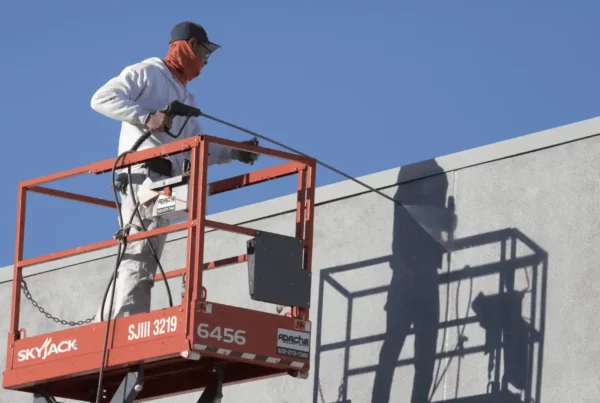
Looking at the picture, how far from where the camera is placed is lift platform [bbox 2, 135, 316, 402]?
→ 33.8 feet

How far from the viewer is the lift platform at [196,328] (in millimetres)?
10305

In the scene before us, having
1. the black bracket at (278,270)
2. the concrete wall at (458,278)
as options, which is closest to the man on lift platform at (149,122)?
the black bracket at (278,270)

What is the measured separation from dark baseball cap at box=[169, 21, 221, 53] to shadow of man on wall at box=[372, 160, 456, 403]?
76.6 inches

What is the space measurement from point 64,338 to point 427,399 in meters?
2.82

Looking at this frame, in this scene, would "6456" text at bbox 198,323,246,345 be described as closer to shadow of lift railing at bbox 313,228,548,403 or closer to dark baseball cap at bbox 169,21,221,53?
shadow of lift railing at bbox 313,228,548,403

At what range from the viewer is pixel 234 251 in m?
13.2

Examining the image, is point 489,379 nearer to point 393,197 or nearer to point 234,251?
point 393,197

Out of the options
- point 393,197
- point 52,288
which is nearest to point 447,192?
point 393,197

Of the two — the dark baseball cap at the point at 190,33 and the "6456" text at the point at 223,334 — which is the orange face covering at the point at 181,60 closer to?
the dark baseball cap at the point at 190,33

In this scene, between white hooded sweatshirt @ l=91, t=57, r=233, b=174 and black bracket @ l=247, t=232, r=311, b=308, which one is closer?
black bracket @ l=247, t=232, r=311, b=308

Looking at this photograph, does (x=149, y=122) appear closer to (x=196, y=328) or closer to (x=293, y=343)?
(x=196, y=328)

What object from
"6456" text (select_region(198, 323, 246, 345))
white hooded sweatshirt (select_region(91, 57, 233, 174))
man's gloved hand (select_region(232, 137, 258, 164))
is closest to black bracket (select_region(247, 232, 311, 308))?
"6456" text (select_region(198, 323, 246, 345))

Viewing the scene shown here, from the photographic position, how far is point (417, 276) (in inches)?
468

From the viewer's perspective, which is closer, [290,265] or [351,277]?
[290,265]
